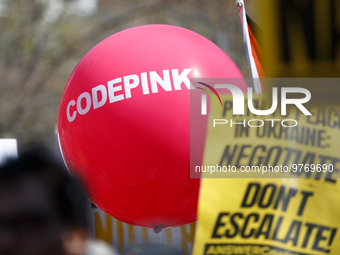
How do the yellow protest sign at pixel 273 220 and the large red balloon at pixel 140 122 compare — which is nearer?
the yellow protest sign at pixel 273 220

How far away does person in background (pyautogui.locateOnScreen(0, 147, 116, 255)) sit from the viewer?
115 cm

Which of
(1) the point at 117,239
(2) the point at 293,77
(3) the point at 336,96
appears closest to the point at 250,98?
(2) the point at 293,77

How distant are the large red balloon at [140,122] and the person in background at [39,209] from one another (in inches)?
28.3

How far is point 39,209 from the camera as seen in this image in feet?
3.79

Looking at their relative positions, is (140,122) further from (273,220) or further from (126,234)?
(126,234)

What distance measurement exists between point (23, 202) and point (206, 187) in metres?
0.72

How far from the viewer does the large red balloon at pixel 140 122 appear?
1959 millimetres

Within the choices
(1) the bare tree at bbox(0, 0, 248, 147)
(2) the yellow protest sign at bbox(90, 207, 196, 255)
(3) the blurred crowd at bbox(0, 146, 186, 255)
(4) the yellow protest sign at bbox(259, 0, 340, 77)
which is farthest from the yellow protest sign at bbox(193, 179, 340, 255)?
(1) the bare tree at bbox(0, 0, 248, 147)

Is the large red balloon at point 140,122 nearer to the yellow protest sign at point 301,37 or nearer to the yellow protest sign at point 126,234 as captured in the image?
the yellow protest sign at point 301,37

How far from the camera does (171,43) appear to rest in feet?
6.92

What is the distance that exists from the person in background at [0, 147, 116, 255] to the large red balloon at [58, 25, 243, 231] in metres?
0.72

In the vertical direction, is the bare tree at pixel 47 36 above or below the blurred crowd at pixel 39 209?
above

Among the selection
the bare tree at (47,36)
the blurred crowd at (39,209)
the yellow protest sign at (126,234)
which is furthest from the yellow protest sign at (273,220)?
the bare tree at (47,36)

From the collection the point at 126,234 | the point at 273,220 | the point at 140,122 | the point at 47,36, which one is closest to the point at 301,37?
the point at 273,220
